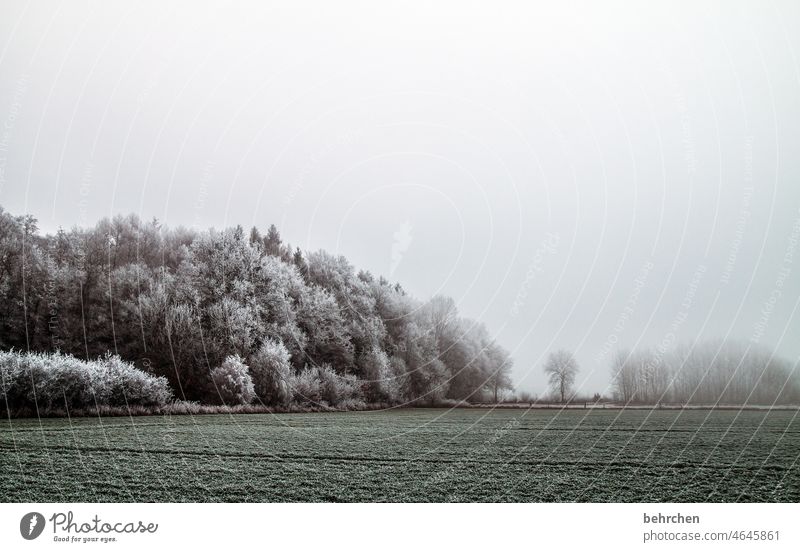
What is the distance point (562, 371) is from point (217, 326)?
4279 millimetres

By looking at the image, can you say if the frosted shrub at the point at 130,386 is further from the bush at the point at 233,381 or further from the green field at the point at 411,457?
the bush at the point at 233,381

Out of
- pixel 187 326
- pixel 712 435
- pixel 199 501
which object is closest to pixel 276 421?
pixel 187 326

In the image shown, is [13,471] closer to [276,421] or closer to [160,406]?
[160,406]

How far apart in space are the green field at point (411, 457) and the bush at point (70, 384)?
271 millimetres

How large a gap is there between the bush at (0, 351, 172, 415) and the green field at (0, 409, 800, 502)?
0.89 feet

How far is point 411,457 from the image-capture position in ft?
23.0

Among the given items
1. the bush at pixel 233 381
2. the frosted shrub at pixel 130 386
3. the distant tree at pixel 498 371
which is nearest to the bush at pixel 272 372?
the bush at pixel 233 381

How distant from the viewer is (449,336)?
9.09 meters

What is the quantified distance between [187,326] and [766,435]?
6.95 meters
